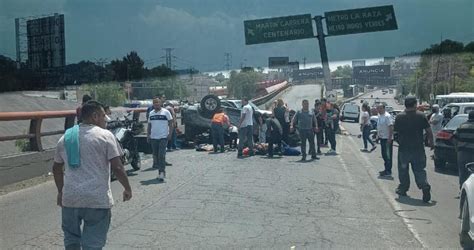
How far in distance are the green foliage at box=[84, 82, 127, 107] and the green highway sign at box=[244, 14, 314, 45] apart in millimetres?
7390

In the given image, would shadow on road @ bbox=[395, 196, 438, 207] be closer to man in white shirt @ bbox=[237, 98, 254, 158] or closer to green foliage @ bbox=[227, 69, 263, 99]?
man in white shirt @ bbox=[237, 98, 254, 158]

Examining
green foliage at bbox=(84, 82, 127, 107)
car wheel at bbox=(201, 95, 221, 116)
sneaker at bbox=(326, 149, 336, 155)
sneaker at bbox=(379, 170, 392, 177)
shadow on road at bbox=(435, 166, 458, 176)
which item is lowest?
shadow on road at bbox=(435, 166, 458, 176)

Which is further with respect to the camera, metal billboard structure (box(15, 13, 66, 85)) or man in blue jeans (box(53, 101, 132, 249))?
metal billboard structure (box(15, 13, 66, 85))

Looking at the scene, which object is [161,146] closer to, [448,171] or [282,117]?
[282,117]

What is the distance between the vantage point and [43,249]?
6.62 m

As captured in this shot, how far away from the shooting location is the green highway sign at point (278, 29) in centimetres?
3134

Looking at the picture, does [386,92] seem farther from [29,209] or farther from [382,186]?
[29,209]

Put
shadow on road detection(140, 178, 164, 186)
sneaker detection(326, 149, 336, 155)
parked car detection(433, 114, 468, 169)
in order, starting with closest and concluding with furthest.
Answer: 1. shadow on road detection(140, 178, 164, 186)
2. parked car detection(433, 114, 468, 169)
3. sneaker detection(326, 149, 336, 155)

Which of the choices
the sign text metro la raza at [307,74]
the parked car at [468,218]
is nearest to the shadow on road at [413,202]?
the parked car at [468,218]

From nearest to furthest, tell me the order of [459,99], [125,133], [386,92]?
[125,133]
[459,99]
[386,92]

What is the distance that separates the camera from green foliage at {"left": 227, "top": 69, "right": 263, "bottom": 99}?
Result: 3000 cm

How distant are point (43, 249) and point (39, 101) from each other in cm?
2865

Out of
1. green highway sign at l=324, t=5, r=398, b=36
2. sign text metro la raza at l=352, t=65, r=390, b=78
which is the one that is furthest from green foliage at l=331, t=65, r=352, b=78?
green highway sign at l=324, t=5, r=398, b=36

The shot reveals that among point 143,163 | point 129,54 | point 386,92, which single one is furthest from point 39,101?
point 386,92
